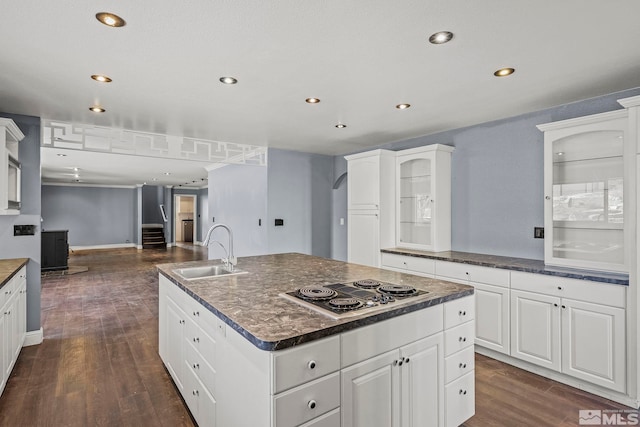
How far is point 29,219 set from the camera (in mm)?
3273

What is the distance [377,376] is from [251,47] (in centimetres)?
190

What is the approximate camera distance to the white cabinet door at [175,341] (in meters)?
2.25

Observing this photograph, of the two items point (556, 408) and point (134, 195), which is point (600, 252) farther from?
point (134, 195)

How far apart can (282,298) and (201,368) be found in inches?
25.0

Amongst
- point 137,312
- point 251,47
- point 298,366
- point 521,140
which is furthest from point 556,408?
point 137,312

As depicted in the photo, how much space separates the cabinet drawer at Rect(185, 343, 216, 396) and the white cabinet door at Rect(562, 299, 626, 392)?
8.38ft

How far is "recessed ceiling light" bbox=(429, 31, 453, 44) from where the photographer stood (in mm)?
1803

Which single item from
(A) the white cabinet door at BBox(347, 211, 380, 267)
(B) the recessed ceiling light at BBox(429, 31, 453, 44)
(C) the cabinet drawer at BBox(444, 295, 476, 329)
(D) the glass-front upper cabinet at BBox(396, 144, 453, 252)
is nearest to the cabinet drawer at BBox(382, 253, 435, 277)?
(A) the white cabinet door at BBox(347, 211, 380, 267)

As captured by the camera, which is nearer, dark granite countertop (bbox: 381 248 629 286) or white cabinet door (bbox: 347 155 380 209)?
dark granite countertop (bbox: 381 248 629 286)

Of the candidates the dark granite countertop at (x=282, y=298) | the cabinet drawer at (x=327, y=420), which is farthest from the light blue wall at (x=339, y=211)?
the cabinet drawer at (x=327, y=420)

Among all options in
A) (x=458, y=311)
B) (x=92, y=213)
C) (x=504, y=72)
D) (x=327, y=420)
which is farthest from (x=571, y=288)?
(x=92, y=213)

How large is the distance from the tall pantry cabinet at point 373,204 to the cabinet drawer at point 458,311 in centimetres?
216

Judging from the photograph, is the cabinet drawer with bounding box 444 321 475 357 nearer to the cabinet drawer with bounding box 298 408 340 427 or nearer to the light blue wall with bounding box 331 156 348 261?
the cabinet drawer with bounding box 298 408 340 427

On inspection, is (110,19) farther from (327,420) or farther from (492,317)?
(492,317)
